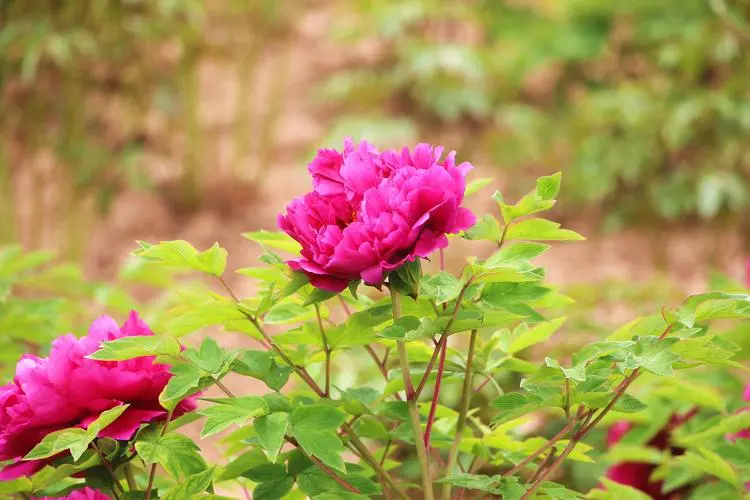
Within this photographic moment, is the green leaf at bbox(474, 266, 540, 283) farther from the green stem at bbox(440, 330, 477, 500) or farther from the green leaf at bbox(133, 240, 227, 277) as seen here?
the green leaf at bbox(133, 240, 227, 277)

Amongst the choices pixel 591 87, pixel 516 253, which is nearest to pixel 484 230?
pixel 516 253

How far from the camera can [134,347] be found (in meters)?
0.60

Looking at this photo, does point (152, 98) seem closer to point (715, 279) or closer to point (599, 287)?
point (599, 287)

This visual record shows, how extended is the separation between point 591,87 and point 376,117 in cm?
101

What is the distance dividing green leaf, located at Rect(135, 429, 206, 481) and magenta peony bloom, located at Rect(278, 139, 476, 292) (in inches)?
5.2

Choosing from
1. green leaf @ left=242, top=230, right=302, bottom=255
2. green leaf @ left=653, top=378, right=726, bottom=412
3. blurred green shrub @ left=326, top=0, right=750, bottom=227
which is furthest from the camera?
blurred green shrub @ left=326, top=0, right=750, bottom=227

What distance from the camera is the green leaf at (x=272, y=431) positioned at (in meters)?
0.57

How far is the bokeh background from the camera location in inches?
138

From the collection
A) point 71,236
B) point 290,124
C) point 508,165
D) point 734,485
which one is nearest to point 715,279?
point 734,485

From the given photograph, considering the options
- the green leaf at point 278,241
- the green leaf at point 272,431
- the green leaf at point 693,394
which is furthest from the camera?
the green leaf at point 693,394

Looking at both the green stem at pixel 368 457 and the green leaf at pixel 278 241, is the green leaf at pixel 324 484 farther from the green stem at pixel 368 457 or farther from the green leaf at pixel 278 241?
the green leaf at pixel 278 241

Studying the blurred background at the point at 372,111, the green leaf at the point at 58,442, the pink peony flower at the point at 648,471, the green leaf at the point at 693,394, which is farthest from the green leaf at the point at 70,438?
the blurred background at the point at 372,111

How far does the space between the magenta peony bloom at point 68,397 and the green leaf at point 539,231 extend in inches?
9.8

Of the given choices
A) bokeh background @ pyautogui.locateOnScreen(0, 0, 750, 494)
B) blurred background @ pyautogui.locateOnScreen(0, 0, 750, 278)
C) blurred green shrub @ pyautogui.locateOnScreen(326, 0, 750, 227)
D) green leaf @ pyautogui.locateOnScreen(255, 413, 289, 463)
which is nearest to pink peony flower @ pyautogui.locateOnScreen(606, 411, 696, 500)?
green leaf @ pyautogui.locateOnScreen(255, 413, 289, 463)
